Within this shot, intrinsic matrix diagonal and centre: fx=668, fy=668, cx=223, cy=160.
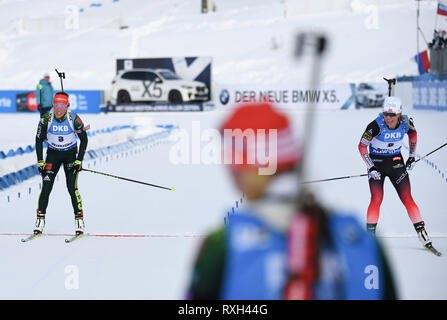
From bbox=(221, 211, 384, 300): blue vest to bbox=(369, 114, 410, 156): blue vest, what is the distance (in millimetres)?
4443

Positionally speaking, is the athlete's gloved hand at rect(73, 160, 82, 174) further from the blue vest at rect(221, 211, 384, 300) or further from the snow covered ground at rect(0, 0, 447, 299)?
the blue vest at rect(221, 211, 384, 300)

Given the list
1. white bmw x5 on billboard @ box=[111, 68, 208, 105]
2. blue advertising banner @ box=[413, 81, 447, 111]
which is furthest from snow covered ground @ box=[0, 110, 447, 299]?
white bmw x5 on billboard @ box=[111, 68, 208, 105]

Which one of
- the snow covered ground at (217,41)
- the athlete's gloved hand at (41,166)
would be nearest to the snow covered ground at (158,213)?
the athlete's gloved hand at (41,166)

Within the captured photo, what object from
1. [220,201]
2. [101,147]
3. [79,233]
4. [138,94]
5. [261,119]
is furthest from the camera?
[138,94]

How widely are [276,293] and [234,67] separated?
4040cm

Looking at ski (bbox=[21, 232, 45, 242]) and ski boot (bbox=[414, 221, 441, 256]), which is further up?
ski boot (bbox=[414, 221, 441, 256])

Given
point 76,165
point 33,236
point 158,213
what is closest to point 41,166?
point 76,165

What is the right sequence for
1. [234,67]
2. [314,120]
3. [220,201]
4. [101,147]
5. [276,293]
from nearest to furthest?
[314,120] → [276,293] → [220,201] → [101,147] → [234,67]

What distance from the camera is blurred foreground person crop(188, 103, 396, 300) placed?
1.51m

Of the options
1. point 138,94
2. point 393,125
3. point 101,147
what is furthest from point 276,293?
point 138,94

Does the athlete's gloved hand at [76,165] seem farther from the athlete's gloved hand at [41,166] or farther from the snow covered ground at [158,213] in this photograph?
the snow covered ground at [158,213]

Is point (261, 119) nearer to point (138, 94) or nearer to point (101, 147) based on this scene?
point (101, 147)

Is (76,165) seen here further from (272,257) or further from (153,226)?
(272,257)

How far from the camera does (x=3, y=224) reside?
293 inches
